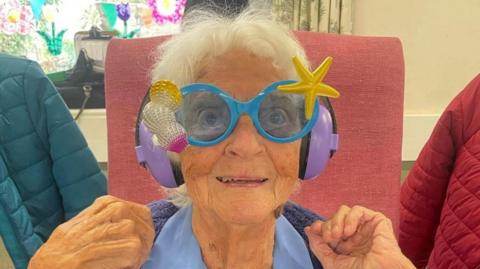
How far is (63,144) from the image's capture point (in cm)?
140

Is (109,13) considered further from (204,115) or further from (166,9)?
(204,115)

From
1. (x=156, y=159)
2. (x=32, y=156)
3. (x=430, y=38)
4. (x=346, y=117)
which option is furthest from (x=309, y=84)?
(x=430, y=38)

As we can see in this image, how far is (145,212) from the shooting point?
933mm

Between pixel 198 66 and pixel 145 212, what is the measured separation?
0.89 ft

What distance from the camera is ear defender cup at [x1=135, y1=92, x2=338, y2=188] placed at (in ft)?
2.87

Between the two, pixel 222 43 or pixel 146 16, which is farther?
pixel 146 16

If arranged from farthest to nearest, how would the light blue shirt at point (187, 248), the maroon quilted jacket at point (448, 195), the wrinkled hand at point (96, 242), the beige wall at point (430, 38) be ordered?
the beige wall at point (430, 38), the maroon quilted jacket at point (448, 195), the light blue shirt at point (187, 248), the wrinkled hand at point (96, 242)

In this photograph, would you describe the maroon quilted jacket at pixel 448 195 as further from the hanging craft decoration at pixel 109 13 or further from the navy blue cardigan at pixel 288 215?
the hanging craft decoration at pixel 109 13

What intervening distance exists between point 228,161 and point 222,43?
0.20m

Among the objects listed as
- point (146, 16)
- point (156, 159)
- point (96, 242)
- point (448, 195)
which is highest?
point (146, 16)

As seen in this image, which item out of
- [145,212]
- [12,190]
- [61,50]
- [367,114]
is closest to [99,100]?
[61,50]

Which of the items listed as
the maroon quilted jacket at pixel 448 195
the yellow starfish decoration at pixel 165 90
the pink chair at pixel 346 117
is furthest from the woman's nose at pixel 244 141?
the maroon quilted jacket at pixel 448 195

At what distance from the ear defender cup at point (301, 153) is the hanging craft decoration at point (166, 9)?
1.58 m

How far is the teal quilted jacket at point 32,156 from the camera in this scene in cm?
137
